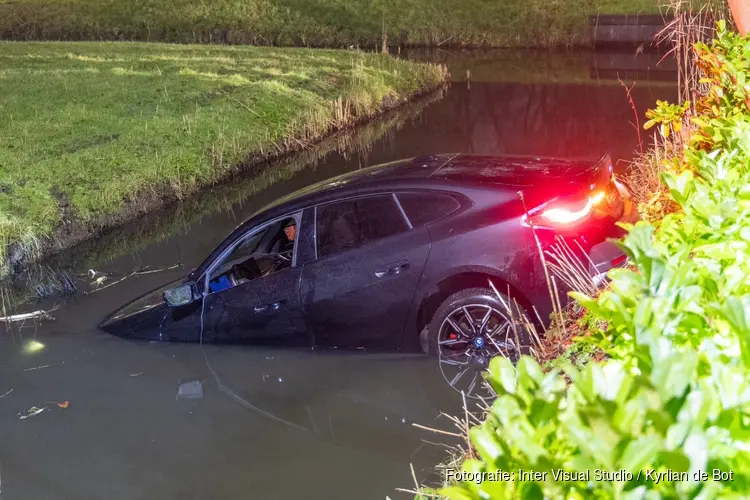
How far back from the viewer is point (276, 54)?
3175cm

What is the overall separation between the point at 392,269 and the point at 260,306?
1.50m

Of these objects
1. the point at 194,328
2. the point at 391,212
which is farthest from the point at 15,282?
the point at 391,212

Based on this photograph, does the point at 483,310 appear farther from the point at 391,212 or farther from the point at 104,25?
Answer: the point at 104,25

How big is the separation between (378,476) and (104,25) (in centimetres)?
4476

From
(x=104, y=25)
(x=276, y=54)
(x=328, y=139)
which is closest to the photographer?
(x=328, y=139)

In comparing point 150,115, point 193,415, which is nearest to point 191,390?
point 193,415

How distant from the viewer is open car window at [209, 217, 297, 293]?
26.2ft

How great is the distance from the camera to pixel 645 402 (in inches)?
70.0

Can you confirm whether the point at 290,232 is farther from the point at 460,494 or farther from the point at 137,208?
the point at 137,208

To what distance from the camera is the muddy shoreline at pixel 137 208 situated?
41.4 ft

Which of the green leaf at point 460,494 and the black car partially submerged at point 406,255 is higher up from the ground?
the green leaf at point 460,494

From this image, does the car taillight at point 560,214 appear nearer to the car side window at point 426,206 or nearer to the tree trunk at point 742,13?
the car side window at point 426,206

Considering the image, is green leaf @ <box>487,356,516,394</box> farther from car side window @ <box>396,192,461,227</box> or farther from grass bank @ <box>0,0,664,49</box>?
grass bank @ <box>0,0,664,49</box>

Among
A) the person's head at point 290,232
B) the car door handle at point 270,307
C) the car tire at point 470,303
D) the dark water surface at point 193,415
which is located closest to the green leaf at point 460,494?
the dark water surface at point 193,415
